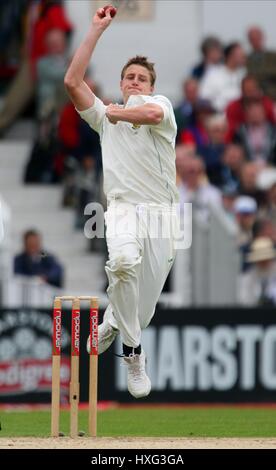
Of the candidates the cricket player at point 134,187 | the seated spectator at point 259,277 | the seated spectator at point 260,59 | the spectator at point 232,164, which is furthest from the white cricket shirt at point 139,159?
the seated spectator at point 260,59

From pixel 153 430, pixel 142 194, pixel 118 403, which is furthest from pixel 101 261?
pixel 142 194

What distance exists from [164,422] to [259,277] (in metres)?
3.27

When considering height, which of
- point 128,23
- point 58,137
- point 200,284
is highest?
point 128,23

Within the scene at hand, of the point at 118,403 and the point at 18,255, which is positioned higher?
the point at 18,255

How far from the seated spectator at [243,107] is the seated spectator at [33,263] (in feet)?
9.37

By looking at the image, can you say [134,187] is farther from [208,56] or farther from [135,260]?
[208,56]

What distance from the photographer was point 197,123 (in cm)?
1959

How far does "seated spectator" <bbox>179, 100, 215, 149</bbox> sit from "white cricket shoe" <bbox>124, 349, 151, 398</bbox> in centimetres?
755

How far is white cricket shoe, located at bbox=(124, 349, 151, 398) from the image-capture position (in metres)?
12.0

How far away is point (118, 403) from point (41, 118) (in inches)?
171

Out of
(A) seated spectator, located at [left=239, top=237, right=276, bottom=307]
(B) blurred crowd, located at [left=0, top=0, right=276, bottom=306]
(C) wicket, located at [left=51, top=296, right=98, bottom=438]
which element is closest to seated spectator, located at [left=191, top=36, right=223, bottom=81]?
(B) blurred crowd, located at [left=0, top=0, right=276, bottom=306]

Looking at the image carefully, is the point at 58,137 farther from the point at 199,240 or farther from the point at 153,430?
the point at 153,430

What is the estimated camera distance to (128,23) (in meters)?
20.4

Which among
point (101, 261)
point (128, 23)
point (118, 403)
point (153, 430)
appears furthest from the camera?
point (128, 23)
